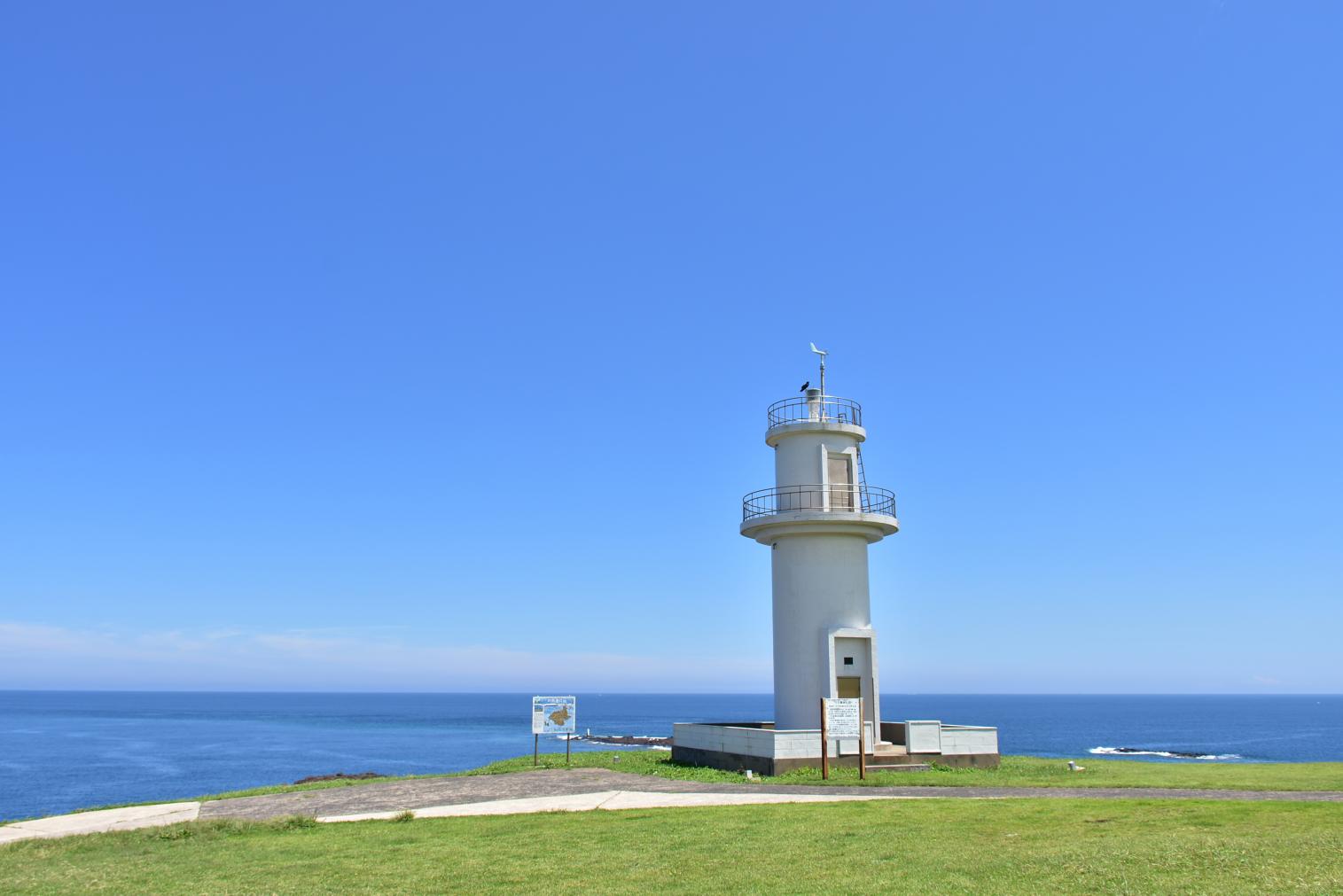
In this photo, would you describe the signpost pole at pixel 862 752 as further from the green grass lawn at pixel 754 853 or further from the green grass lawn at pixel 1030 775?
the green grass lawn at pixel 754 853

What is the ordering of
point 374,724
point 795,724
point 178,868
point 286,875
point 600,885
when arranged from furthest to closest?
point 374,724 < point 795,724 < point 178,868 < point 286,875 < point 600,885

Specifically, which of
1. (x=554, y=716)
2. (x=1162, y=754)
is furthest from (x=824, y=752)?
(x=1162, y=754)

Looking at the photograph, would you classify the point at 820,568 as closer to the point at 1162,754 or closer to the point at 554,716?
the point at 554,716

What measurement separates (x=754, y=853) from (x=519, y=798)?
862 centimetres

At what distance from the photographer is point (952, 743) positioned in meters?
26.2

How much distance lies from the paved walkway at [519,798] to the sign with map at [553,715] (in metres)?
5.43

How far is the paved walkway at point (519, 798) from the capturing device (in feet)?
57.9

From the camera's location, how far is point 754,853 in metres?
12.6

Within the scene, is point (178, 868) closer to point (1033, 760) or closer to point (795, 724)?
point (795, 724)

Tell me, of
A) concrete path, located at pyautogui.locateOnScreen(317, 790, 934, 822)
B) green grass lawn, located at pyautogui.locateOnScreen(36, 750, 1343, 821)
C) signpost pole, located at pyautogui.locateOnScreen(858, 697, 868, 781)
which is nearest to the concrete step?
signpost pole, located at pyautogui.locateOnScreen(858, 697, 868, 781)

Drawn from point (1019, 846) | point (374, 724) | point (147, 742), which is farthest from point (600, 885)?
point (374, 724)

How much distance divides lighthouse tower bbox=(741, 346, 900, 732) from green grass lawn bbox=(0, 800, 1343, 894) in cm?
1031

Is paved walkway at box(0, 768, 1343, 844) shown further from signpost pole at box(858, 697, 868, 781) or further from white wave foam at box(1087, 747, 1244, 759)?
white wave foam at box(1087, 747, 1244, 759)

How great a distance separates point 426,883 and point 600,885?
209cm
